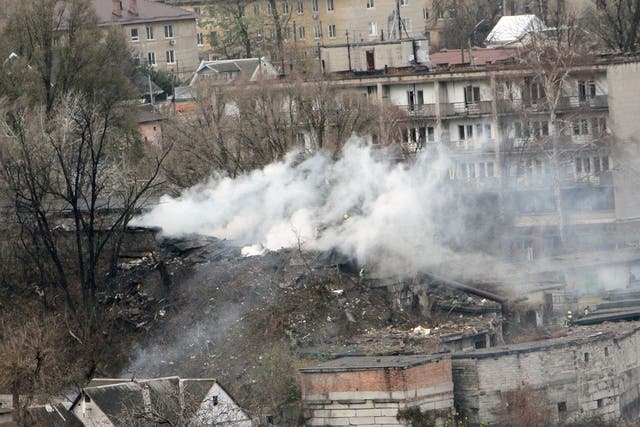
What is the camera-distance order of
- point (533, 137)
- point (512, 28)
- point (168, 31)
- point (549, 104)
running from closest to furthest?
1. point (549, 104)
2. point (533, 137)
3. point (512, 28)
4. point (168, 31)

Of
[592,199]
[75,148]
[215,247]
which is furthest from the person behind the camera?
[592,199]

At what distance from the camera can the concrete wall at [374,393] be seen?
3928cm

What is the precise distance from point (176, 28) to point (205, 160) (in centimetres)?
2826

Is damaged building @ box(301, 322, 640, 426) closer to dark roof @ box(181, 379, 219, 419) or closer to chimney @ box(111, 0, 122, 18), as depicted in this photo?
dark roof @ box(181, 379, 219, 419)

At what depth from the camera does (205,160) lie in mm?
57781

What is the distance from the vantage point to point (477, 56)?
223 feet

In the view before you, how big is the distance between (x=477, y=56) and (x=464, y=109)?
4.03 m

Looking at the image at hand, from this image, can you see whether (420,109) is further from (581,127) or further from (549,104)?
(549,104)

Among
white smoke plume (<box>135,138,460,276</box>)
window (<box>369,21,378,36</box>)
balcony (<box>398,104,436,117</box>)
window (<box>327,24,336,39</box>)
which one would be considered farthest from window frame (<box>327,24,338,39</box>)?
white smoke plume (<box>135,138,460,276</box>)

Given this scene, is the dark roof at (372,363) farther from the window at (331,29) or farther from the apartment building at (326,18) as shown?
the window at (331,29)

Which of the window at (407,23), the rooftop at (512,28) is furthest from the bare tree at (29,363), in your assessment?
the window at (407,23)

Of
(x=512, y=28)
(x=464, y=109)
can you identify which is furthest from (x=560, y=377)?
→ (x=512, y=28)

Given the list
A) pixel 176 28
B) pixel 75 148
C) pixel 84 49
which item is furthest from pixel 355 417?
pixel 176 28

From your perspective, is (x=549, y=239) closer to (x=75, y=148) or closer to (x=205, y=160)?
(x=205, y=160)
